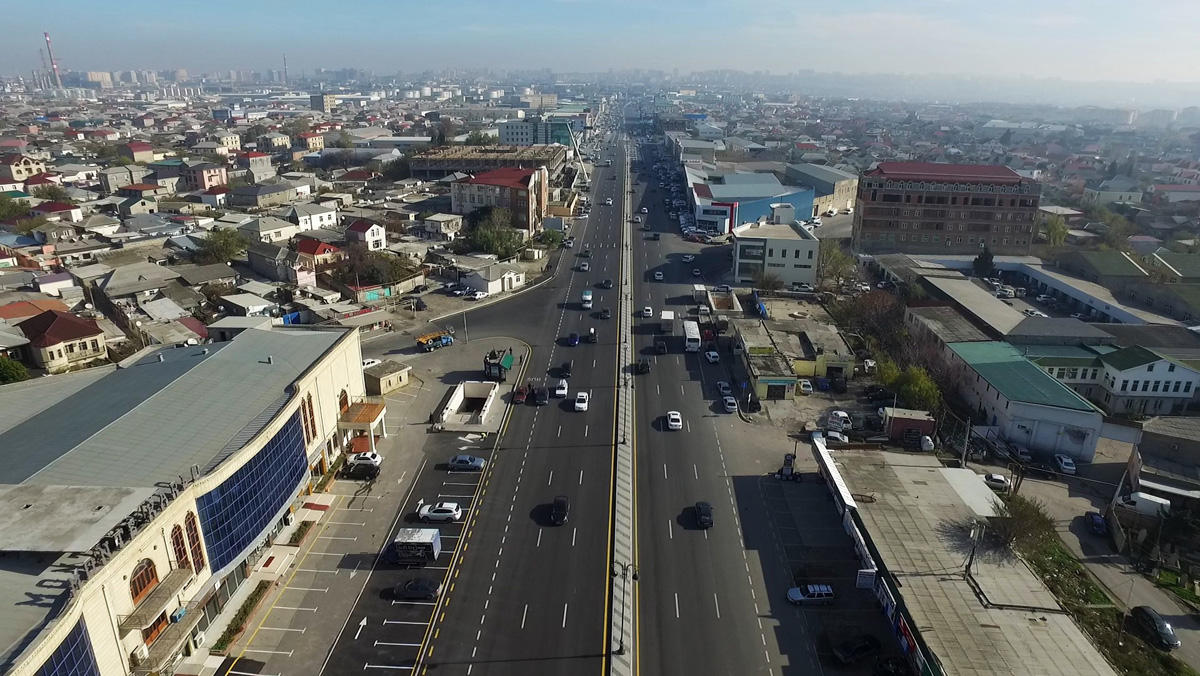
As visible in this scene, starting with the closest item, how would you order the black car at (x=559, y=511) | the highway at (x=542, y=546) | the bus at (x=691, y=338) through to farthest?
1. the highway at (x=542, y=546)
2. the black car at (x=559, y=511)
3. the bus at (x=691, y=338)

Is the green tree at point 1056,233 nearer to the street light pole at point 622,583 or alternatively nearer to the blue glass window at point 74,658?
Result: the street light pole at point 622,583

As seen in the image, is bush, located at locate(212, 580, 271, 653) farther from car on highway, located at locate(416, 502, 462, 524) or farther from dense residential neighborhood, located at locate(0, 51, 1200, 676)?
car on highway, located at locate(416, 502, 462, 524)

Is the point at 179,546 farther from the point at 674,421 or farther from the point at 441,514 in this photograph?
the point at 674,421

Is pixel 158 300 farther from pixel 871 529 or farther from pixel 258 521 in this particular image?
pixel 871 529

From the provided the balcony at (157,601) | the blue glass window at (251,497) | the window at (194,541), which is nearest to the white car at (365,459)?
the blue glass window at (251,497)

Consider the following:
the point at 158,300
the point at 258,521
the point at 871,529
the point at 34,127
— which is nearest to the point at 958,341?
the point at 871,529
